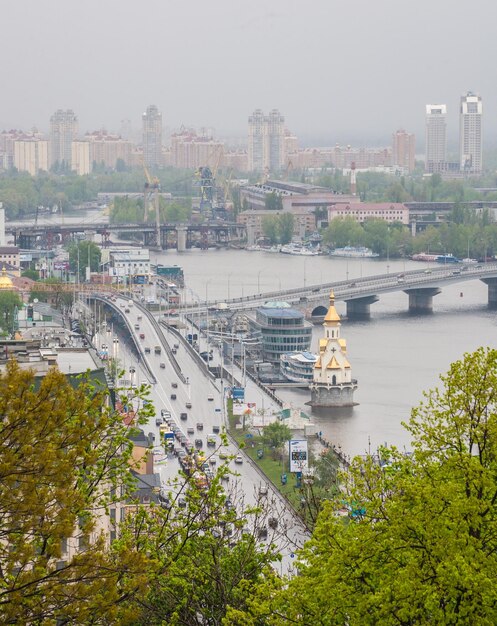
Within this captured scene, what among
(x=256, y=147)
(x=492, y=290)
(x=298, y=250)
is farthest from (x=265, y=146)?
(x=492, y=290)

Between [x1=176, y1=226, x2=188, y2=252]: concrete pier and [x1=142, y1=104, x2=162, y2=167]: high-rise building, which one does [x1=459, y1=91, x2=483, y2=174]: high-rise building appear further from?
[x1=176, y1=226, x2=188, y2=252]: concrete pier

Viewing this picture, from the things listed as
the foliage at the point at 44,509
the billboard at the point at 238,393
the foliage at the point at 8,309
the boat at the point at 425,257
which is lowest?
the boat at the point at 425,257

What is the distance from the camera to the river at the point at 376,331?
14.1 meters

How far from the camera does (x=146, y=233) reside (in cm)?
3903

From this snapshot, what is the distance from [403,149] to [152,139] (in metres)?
10.7

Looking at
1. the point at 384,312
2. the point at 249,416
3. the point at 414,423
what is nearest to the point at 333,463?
the point at 249,416

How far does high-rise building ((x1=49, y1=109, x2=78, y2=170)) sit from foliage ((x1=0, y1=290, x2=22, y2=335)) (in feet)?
197

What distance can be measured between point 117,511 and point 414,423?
3.15m

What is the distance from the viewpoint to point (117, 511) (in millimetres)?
7297

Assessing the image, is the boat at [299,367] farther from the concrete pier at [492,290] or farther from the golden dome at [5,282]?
the concrete pier at [492,290]

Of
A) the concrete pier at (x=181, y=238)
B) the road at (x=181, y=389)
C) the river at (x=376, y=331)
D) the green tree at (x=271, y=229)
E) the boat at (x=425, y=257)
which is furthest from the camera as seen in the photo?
the green tree at (x=271, y=229)

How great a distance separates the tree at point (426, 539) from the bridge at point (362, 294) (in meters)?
17.5

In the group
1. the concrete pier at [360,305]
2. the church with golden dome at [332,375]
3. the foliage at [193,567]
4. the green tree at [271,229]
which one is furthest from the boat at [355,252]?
the foliage at [193,567]

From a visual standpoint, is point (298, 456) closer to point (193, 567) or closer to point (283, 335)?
point (193, 567)
